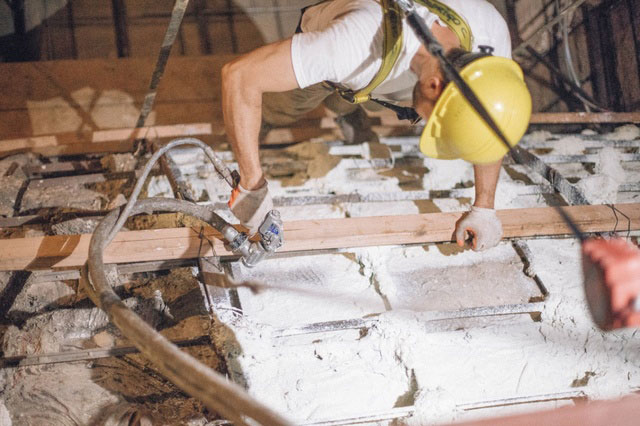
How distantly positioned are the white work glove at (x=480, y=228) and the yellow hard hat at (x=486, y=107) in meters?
0.53

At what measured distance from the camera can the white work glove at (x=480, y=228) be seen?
2.30m

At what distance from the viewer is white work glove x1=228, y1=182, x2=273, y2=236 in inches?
81.6

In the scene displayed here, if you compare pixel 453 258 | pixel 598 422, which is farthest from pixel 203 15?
pixel 598 422

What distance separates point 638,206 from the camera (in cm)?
260

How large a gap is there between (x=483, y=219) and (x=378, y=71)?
39.7 inches

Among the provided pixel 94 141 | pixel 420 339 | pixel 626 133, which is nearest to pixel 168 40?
pixel 94 141

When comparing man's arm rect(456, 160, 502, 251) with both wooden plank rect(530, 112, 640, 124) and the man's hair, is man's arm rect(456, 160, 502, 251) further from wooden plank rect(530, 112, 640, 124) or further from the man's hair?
wooden plank rect(530, 112, 640, 124)

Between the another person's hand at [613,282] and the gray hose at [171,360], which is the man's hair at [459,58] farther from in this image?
the gray hose at [171,360]

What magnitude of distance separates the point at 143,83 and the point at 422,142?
3.08 meters

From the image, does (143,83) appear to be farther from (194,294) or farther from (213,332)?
(213,332)

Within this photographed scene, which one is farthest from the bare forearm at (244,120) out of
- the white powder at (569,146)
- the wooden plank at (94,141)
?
the white powder at (569,146)

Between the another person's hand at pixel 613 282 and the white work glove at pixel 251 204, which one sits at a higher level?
the white work glove at pixel 251 204


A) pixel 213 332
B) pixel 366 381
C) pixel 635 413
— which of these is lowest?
pixel 635 413

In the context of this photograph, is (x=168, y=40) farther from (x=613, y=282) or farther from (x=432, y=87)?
(x=613, y=282)
